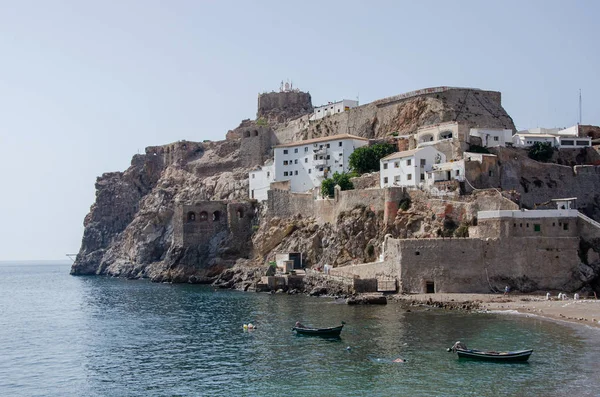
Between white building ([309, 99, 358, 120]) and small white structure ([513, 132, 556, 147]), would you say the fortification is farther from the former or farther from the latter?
small white structure ([513, 132, 556, 147])

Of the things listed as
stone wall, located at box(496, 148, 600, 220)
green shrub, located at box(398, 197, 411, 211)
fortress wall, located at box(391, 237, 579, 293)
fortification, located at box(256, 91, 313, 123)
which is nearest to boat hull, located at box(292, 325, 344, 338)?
fortress wall, located at box(391, 237, 579, 293)

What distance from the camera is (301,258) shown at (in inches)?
2972

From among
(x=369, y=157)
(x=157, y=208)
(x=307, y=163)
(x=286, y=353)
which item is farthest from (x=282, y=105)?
(x=286, y=353)

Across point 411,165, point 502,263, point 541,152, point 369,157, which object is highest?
point 369,157

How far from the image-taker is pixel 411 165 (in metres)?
69.6

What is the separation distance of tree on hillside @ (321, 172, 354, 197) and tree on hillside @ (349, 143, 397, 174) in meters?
1.78

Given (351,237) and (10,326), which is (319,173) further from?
(10,326)

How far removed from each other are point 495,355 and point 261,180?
56.7 m

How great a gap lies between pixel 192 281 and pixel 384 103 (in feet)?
103

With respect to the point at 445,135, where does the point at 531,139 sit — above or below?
below

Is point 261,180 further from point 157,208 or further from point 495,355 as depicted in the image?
point 495,355

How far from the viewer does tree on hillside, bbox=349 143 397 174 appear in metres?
78.6

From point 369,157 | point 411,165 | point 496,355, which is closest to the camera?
point 496,355

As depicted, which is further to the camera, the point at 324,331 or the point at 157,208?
the point at 157,208
